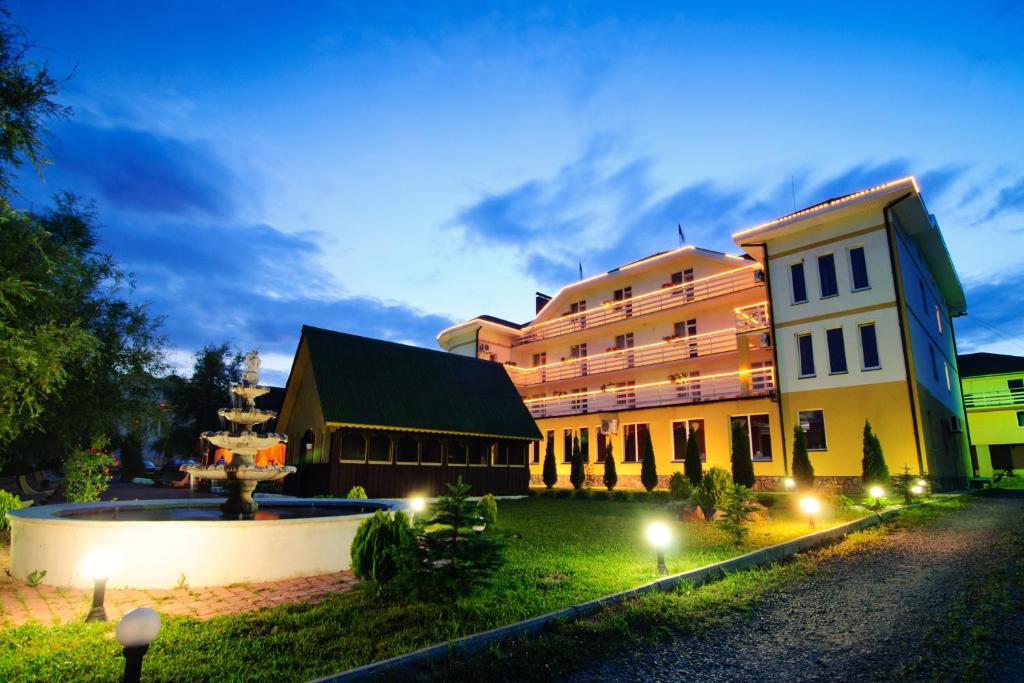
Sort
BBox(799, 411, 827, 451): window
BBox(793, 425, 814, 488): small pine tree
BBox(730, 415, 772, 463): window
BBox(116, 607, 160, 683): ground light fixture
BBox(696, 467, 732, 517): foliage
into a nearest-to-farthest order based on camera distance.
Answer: BBox(116, 607, 160, 683): ground light fixture < BBox(696, 467, 732, 517): foliage < BBox(793, 425, 814, 488): small pine tree < BBox(799, 411, 827, 451): window < BBox(730, 415, 772, 463): window

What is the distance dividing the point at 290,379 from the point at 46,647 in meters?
19.6

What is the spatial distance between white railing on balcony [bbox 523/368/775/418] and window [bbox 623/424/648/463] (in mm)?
1200

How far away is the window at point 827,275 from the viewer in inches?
925

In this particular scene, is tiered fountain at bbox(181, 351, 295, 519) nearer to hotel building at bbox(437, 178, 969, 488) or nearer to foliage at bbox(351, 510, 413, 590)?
foliage at bbox(351, 510, 413, 590)

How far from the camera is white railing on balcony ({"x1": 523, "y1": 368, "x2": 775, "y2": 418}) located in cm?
2628

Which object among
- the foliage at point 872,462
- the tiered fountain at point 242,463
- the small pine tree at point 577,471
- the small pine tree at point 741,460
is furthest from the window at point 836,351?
the tiered fountain at point 242,463

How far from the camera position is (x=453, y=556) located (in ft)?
21.4

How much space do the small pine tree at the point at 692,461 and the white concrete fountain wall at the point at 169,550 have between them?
65.8ft

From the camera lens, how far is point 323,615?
6191 millimetres

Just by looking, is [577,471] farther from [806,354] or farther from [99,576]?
[99,576]

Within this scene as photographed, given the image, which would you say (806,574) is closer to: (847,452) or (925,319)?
(847,452)

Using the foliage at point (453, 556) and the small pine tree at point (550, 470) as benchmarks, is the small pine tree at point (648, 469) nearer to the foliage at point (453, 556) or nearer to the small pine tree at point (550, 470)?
the small pine tree at point (550, 470)

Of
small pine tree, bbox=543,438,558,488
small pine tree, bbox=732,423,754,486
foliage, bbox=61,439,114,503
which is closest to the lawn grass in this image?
foliage, bbox=61,439,114,503

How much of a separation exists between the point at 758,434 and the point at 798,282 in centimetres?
711
